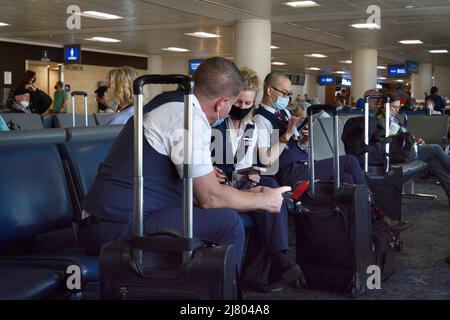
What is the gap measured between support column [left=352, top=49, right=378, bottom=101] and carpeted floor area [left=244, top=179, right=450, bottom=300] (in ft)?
49.9

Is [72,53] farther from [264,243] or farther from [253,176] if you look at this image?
[253,176]

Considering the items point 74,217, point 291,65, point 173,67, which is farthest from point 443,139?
point 291,65

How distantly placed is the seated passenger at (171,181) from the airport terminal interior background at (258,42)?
1.15m

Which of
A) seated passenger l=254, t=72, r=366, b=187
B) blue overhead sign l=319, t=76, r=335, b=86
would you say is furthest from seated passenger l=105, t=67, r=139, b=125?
blue overhead sign l=319, t=76, r=335, b=86

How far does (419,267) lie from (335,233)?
107 cm

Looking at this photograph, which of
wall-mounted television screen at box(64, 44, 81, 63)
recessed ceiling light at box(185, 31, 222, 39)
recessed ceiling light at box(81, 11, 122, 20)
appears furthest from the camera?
wall-mounted television screen at box(64, 44, 81, 63)

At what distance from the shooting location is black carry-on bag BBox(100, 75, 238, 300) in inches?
81.0

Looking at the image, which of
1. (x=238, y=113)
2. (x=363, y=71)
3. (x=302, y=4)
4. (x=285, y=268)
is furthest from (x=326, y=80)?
(x=285, y=268)

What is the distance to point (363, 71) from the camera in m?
21.6

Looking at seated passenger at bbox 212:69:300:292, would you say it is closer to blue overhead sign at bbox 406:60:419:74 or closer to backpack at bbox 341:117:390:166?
backpack at bbox 341:117:390:166

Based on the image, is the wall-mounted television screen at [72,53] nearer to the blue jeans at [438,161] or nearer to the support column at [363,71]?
the support column at [363,71]

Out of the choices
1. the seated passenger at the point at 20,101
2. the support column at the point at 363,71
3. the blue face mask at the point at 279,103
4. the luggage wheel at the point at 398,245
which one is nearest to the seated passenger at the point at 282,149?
the blue face mask at the point at 279,103

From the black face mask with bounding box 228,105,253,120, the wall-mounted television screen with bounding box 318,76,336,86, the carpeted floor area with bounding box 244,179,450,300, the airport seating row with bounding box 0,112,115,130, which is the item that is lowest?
the carpeted floor area with bounding box 244,179,450,300

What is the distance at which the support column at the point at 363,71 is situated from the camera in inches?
848
